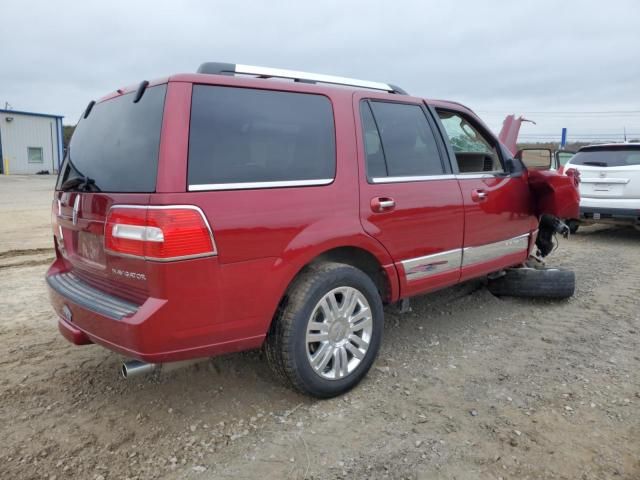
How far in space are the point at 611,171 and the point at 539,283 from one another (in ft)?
14.4

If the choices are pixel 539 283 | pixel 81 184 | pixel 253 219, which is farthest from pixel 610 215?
pixel 81 184

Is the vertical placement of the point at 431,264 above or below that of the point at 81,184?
below

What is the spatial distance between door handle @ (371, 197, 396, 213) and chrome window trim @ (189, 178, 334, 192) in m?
0.35

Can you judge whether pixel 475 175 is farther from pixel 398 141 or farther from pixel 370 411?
pixel 370 411

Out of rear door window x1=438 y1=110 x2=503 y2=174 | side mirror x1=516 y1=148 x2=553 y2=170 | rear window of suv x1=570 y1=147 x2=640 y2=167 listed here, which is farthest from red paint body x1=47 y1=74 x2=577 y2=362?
rear window of suv x1=570 y1=147 x2=640 y2=167

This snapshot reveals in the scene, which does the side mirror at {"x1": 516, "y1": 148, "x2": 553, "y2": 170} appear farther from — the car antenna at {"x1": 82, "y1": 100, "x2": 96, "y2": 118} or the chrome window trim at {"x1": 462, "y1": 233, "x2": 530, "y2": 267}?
the car antenna at {"x1": 82, "y1": 100, "x2": 96, "y2": 118}

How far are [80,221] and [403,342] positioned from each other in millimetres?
2463

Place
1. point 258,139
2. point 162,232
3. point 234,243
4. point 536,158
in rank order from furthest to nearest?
point 536,158, point 258,139, point 234,243, point 162,232

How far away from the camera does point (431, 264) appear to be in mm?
3699

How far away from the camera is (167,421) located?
2.90 m

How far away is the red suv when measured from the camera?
245cm

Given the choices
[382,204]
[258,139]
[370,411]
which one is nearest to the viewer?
[258,139]

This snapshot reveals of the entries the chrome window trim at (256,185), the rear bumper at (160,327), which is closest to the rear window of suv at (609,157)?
the chrome window trim at (256,185)

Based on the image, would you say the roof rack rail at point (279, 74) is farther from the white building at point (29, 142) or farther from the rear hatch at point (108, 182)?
the white building at point (29, 142)
